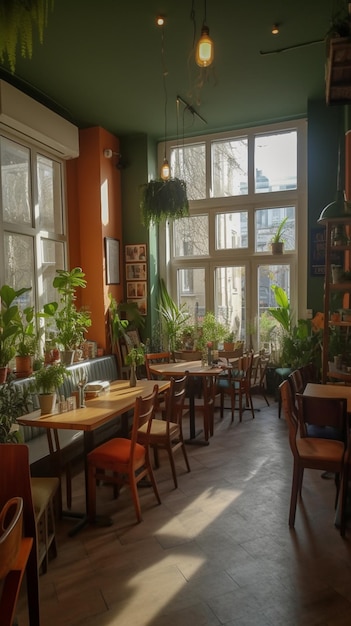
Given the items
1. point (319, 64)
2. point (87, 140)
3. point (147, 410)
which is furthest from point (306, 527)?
point (87, 140)

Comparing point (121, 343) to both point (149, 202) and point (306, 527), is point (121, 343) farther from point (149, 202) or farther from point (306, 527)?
point (306, 527)

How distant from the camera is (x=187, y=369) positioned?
501 cm

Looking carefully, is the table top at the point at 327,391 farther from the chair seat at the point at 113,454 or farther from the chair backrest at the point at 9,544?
the chair backrest at the point at 9,544

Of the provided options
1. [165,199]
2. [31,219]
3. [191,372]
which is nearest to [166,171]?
[165,199]

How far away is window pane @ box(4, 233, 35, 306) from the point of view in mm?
5027

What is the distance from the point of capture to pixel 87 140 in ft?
21.0

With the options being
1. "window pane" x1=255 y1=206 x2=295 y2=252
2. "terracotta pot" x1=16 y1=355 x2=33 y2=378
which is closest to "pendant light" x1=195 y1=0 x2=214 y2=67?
"terracotta pot" x1=16 y1=355 x2=33 y2=378

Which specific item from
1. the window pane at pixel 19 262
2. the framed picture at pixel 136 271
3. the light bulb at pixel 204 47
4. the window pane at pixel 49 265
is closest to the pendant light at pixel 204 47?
the light bulb at pixel 204 47

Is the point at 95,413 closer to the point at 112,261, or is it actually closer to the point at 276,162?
the point at 112,261

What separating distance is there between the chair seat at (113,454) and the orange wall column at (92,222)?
3090 mm

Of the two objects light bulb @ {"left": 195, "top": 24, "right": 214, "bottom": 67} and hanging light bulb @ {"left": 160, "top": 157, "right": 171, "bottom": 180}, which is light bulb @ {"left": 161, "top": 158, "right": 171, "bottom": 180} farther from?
light bulb @ {"left": 195, "top": 24, "right": 214, "bottom": 67}

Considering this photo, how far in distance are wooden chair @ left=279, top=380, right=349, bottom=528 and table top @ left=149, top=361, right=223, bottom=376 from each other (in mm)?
1687

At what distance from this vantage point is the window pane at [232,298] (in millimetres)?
7074

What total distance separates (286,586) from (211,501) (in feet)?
3.61
